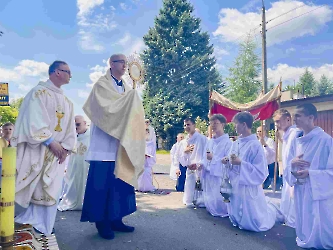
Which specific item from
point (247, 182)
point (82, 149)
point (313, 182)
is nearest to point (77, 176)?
point (82, 149)

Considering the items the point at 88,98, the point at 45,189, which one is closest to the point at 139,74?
the point at 88,98

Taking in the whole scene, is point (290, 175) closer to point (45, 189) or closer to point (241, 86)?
point (45, 189)

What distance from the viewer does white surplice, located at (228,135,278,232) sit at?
472 centimetres

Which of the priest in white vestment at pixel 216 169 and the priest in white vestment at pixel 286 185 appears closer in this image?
the priest in white vestment at pixel 286 185

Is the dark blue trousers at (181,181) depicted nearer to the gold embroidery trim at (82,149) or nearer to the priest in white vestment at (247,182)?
the gold embroidery trim at (82,149)

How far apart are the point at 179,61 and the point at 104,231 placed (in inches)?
1036

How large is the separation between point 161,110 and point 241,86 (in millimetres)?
8720

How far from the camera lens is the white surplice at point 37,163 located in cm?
356

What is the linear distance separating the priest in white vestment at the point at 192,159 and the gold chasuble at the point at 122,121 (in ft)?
8.05

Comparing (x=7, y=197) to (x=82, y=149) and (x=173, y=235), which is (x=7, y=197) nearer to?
(x=173, y=235)

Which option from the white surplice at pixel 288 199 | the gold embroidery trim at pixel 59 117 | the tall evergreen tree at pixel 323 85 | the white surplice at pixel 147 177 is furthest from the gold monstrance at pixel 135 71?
the tall evergreen tree at pixel 323 85

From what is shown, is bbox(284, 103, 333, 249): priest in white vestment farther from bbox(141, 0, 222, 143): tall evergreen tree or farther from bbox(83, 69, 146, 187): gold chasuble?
bbox(141, 0, 222, 143): tall evergreen tree

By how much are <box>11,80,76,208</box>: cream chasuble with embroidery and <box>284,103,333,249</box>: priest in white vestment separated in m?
3.03

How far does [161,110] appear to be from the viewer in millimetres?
28766
